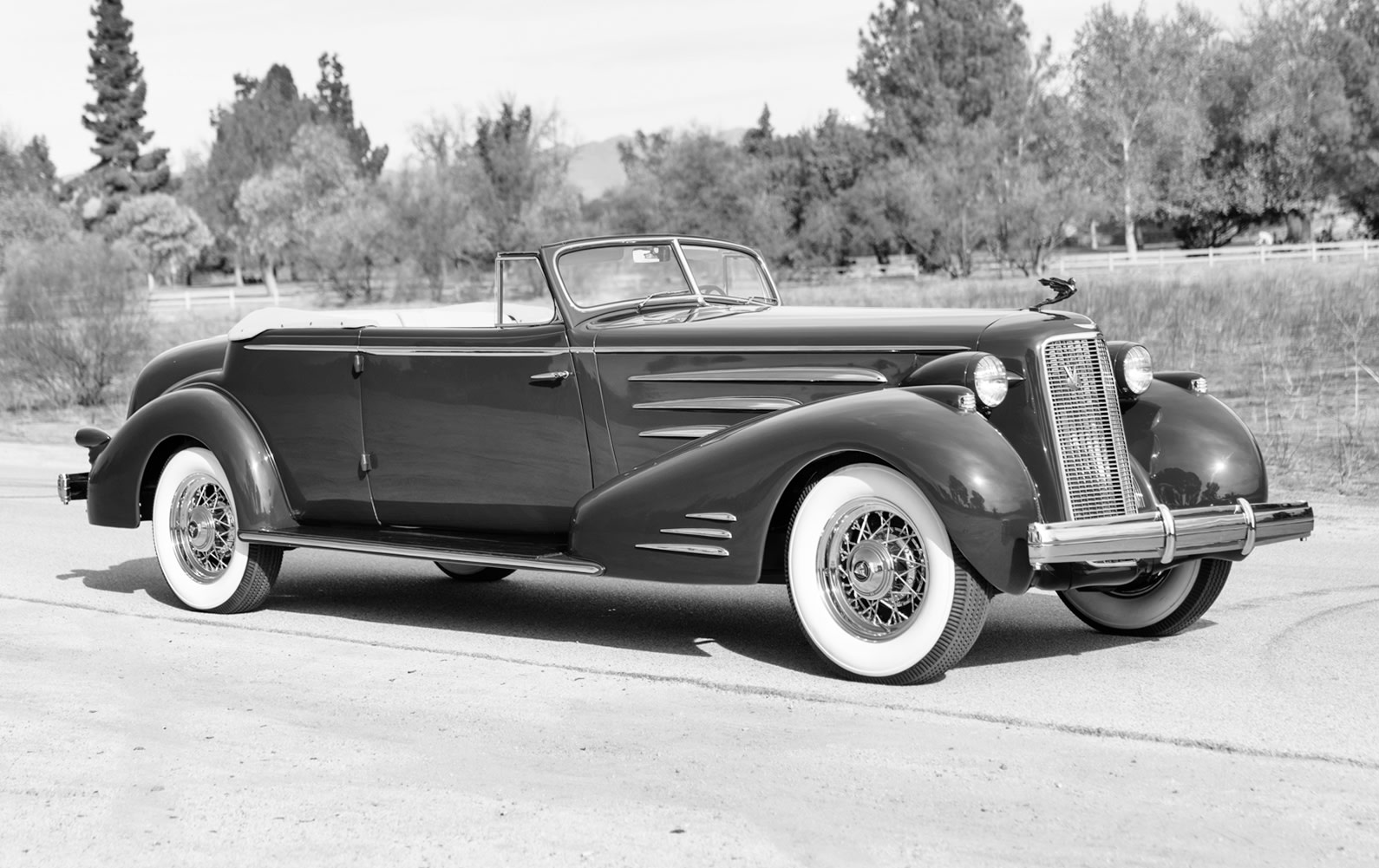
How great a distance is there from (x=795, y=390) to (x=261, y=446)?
2919 mm

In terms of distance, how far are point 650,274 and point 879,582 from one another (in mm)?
2192

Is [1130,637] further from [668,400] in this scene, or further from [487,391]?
[487,391]

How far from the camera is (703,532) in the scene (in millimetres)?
5777

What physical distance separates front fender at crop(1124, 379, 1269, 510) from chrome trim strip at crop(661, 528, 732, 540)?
5.79 feet

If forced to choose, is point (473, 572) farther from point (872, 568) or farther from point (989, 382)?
point (989, 382)

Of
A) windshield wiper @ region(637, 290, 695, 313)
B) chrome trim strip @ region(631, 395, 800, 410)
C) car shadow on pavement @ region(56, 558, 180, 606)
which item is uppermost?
windshield wiper @ region(637, 290, 695, 313)

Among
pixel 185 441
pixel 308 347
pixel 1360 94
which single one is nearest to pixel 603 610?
pixel 308 347

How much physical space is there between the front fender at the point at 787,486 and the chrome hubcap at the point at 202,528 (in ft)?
7.29

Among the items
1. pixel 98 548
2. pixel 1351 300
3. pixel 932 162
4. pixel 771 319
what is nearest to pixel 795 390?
pixel 771 319

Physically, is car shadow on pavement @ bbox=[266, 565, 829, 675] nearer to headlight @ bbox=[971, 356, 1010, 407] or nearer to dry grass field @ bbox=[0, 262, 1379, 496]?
headlight @ bbox=[971, 356, 1010, 407]

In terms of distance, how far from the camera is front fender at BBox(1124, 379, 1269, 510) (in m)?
5.99

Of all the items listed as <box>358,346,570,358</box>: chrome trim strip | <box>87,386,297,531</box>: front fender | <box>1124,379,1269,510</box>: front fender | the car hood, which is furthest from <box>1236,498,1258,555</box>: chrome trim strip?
<box>87,386,297,531</box>: front fender

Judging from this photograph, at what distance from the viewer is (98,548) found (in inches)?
374

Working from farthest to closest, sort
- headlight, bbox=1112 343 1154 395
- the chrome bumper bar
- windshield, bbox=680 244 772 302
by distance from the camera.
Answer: windshield, bbox=680 244 772 302 → headlight, bbox=1112 343 1154 395 → the chrome bumper bar
